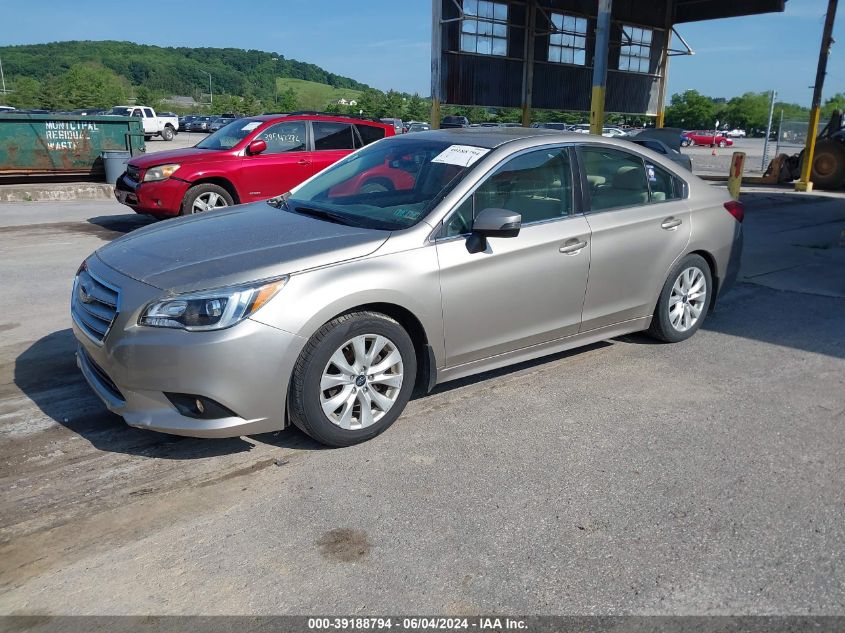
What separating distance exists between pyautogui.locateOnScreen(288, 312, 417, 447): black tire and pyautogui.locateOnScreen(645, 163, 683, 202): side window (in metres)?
2.55

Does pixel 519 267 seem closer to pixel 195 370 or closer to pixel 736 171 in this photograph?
pixel 195 370

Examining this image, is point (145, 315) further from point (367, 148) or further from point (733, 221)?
point (733, 221)

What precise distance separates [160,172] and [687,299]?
7662 millimetres

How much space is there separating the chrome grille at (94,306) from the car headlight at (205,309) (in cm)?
29

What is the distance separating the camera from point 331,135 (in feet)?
37.3

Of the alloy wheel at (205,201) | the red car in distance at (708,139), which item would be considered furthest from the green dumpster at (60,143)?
the red car in distance at (708,139)

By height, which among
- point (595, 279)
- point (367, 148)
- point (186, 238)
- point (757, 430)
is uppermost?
point (367, 148)

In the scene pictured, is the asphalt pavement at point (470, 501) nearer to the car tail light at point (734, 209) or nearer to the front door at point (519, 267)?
the front door at point (519, 267)

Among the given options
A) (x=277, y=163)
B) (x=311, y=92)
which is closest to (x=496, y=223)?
(x=277, y=163)

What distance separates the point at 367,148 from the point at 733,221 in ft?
10.1

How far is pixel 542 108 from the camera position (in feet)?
78.0

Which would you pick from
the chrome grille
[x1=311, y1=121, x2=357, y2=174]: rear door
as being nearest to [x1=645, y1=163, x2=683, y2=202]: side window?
the chrome grille

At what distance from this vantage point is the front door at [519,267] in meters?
4.19

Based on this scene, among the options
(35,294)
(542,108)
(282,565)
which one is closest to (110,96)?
(542,108)
